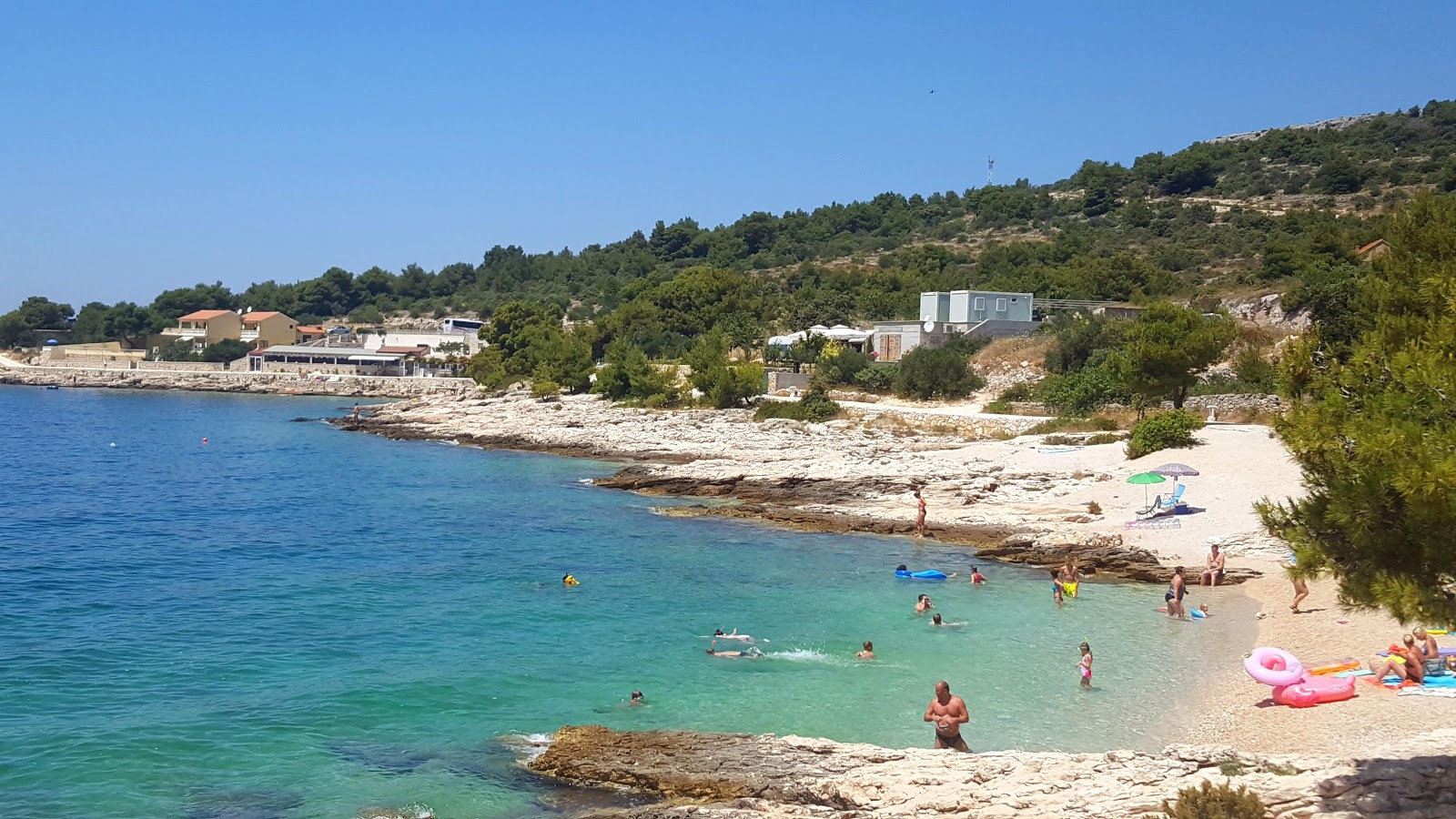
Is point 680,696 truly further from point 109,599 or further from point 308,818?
point 109,599

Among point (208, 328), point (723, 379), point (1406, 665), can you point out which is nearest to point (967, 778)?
point (1406, 665)

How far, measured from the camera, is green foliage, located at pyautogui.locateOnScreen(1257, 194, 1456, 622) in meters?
8.11

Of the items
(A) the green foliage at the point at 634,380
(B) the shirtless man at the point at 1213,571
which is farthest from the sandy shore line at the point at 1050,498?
(A) the green foliage at the point at 634,380

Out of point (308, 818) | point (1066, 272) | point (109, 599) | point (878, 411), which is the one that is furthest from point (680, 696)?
point (1066, 272)

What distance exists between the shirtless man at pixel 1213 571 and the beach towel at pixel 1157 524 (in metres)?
3.69

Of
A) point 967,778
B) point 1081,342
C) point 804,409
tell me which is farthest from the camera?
point 804,409

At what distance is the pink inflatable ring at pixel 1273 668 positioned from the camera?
1427 cm

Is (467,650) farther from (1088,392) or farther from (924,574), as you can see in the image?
(1088,392)

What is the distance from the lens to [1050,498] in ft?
102

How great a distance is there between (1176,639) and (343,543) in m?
21.2

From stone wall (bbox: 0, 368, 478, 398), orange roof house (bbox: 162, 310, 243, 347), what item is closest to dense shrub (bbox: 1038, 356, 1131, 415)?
stone wall (bbox: 0, 368, 478, 398)

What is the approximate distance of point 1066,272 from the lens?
72.2 m

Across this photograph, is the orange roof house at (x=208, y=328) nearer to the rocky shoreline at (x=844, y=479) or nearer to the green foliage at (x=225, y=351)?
the green foliage at (x=225, y=351)

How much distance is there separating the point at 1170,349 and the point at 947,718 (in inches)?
1038
